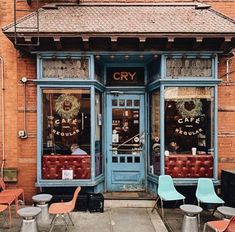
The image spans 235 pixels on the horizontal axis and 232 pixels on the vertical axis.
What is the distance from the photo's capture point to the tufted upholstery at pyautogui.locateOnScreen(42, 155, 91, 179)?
727 cm

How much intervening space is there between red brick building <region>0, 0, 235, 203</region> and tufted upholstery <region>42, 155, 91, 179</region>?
2 centimetres

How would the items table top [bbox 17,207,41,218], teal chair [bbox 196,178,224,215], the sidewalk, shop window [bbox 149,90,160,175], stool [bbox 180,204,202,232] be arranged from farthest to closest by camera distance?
shop window [bbox 149,90,160,175], teal chair [bbox 196,178,224,215], the sidewalk, stool [bbox 180,204,202,232], table top [bbox 17,207,41,218]

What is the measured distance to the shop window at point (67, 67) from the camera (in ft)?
23.9

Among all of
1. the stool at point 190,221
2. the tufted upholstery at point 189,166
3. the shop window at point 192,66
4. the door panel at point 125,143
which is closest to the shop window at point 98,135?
the door panel at point 125,143

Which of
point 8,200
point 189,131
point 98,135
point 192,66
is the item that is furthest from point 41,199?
point 192,66

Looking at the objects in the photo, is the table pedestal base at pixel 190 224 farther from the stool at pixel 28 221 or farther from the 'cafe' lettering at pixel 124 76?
the 'cafe' lettering at pixel 124 76

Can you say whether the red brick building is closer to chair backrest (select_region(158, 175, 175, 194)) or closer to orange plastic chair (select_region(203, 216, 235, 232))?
chair backrest (select_region(158, 175, 175, 194))

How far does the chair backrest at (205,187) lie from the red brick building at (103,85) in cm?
34

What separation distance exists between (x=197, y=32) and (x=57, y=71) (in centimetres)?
329

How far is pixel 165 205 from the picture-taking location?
7469mm

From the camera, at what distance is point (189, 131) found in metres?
7.55

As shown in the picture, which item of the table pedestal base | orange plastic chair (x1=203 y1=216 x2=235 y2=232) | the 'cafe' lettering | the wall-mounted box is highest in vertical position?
the 'cafe' lettering

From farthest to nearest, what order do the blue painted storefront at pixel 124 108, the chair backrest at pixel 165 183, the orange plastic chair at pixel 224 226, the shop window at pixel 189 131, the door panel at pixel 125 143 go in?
the door panel at pixel 125 143 < the shop window at pixel 189 131 < the blue painted storefront at pixel 124 108 < the chair backrest at pixel 165 183 < the orange plastic chair at pixel 224 226

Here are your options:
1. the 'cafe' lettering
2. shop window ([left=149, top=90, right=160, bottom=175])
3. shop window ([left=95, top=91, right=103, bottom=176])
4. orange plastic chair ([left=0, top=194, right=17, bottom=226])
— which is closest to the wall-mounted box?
orange plastic chair ([left=0, top=194, right=17, bottom=226])
